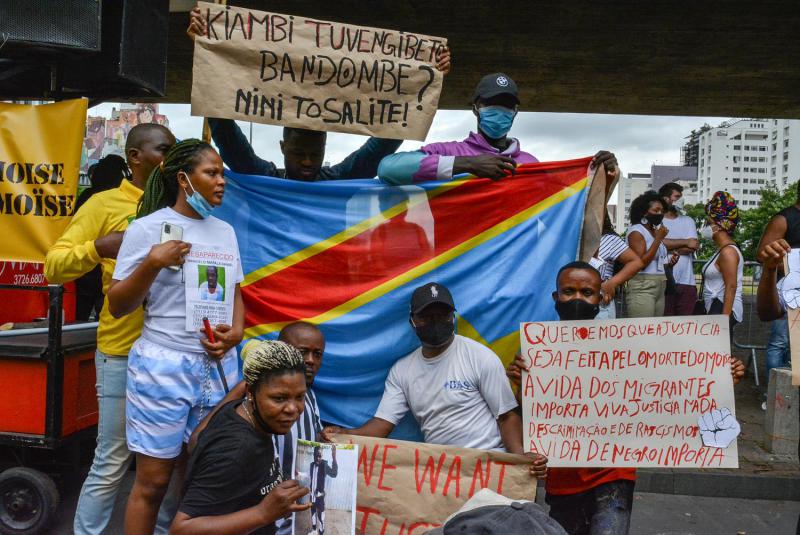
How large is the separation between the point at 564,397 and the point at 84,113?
304 cm

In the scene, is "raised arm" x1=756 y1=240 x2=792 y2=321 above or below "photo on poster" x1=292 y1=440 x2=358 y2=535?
above

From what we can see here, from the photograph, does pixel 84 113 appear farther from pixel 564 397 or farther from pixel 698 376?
pixel 698 376

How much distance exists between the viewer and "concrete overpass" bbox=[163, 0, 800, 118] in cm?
968

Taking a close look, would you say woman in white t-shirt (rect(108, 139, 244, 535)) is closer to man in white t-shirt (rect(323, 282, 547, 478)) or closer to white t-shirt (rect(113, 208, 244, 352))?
white t-shirt (rect(113, 208, 244, 352))

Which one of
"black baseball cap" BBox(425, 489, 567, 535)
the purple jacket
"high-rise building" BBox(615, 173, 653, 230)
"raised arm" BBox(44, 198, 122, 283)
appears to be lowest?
"black baseball cap" BBox(425, 489, 567, 535)

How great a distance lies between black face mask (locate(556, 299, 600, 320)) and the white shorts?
1524mm

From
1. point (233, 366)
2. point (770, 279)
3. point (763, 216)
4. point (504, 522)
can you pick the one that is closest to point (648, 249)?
point (770, 279)

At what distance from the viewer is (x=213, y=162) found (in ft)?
9.45

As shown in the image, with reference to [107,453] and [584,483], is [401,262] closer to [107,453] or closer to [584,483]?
[584,483]

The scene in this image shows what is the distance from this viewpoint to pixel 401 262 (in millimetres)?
3430

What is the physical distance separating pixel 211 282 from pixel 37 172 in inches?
73.0

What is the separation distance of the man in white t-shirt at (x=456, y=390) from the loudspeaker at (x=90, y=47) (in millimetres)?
3087

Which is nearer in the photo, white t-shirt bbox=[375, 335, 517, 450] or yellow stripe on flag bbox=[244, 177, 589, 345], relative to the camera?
white t-shirt bbox=[375, 335, 517, 450]

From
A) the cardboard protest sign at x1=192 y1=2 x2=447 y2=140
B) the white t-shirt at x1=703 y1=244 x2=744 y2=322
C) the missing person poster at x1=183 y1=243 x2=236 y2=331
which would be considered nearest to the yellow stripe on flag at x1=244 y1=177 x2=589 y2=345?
the missing person poster at x1=183 y1=243 x2=236 y2=331
